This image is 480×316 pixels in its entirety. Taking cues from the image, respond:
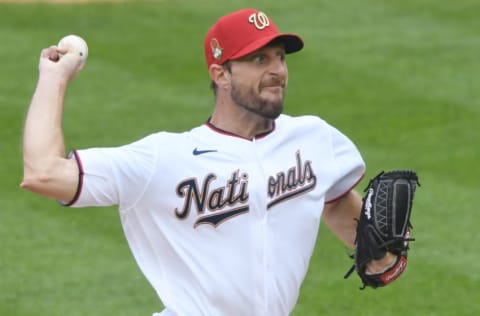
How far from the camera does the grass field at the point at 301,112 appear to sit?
820cm

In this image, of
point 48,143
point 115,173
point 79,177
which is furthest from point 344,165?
point 48,143

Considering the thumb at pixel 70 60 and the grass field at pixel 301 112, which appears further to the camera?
the grass field at pixel 301 112

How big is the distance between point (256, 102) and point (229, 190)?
371mm

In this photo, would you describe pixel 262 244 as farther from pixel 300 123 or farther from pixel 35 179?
pixel 35 179

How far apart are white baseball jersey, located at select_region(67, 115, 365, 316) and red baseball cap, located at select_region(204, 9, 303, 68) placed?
0.36 metres

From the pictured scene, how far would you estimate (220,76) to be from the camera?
5.07m

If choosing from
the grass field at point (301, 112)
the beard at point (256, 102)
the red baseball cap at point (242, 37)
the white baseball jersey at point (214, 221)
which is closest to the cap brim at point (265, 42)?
the red baseball cap at point (242, 37)

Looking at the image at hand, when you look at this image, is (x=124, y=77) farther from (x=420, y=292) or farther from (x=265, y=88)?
(x=265, y=88)

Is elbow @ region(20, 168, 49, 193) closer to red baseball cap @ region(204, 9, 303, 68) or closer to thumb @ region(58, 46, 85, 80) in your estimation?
thumb @ region(58, 46, 85, 80)

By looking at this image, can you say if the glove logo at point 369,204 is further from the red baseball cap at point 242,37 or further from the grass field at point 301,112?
the grass field at point 301,112

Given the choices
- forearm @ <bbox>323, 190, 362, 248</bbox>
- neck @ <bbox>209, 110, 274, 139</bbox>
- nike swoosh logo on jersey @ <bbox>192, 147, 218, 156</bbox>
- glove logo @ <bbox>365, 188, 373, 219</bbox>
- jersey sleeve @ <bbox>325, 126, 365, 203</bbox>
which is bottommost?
forearm @ <bbox>323, 190, 362, 248</bbox>

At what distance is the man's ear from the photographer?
5035 millimetres

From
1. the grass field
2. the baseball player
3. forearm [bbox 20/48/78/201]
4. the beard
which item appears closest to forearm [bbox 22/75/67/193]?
forearm [bbox 20/48/78/201]

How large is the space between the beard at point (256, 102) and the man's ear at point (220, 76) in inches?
2.7
